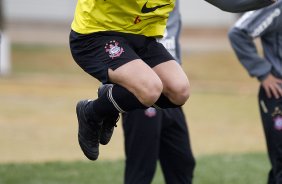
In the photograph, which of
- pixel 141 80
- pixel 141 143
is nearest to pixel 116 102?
pixel 141 80

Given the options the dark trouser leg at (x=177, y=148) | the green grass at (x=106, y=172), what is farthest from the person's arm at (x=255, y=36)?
the green grass at (x=106, y=172)

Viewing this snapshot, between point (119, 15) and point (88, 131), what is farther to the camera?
point (88, 131)

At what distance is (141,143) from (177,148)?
377mm

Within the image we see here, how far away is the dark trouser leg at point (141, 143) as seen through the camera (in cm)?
695

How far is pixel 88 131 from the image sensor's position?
5.68 meters

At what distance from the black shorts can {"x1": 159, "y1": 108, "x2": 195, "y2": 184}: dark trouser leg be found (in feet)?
5.01

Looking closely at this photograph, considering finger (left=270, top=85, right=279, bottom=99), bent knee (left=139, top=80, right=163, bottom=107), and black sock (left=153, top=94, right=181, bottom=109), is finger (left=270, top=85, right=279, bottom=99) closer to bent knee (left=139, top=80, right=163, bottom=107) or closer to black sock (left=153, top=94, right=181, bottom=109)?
black sock (left=153, top=94, right=181, bottom=109)

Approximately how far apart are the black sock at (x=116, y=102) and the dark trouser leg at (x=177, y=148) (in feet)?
5.53

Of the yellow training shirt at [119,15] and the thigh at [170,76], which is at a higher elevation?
the yellow training shirt at [119,15]

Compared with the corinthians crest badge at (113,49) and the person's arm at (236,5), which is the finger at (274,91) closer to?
the person's arm at (236,5)

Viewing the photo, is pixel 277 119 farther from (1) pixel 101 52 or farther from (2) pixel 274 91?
(1) pixel 101 52

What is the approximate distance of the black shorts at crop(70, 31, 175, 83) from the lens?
543cm

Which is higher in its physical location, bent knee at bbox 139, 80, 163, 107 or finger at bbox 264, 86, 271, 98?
bent knee at bbox 139, 80, 163, 107

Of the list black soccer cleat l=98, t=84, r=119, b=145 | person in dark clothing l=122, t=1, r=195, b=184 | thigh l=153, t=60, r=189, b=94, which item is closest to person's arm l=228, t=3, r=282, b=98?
person in dark clothing l=122, t=1, r=195, b=184
